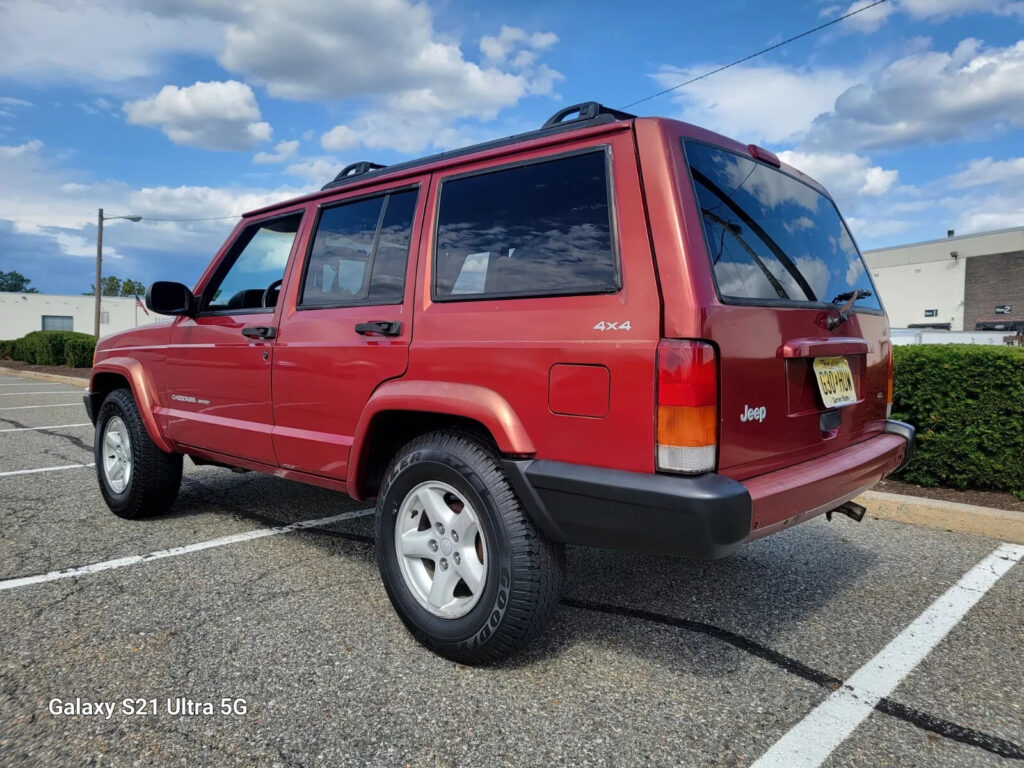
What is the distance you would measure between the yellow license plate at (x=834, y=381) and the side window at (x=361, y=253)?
167cm

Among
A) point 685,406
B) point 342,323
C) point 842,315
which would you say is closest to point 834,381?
point 842,315

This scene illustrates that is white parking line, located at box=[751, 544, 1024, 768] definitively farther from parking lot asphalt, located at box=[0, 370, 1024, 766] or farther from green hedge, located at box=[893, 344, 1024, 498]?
green hedge, located at box=[893, 344, 1024, 498]

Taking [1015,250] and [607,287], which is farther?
[1015,250]

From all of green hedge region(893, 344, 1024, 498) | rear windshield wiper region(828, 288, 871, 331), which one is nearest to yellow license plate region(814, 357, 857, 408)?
rear windshield wiper region(828, 288, 871, 331)

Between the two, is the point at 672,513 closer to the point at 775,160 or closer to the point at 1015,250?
the point at 775,160

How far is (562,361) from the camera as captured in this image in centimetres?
231

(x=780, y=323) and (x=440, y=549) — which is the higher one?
(x=780, y=323)

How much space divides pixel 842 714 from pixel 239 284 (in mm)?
3505

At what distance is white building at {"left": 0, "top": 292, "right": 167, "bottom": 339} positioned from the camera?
5000 cm

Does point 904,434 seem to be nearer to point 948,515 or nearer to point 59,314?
point 948,515

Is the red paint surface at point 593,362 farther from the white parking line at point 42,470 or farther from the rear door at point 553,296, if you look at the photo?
the white parking line at point 42,470

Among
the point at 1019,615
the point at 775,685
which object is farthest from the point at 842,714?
the point at 1019,615

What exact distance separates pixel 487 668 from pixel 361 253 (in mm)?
1855

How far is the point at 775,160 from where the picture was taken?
2.91m
